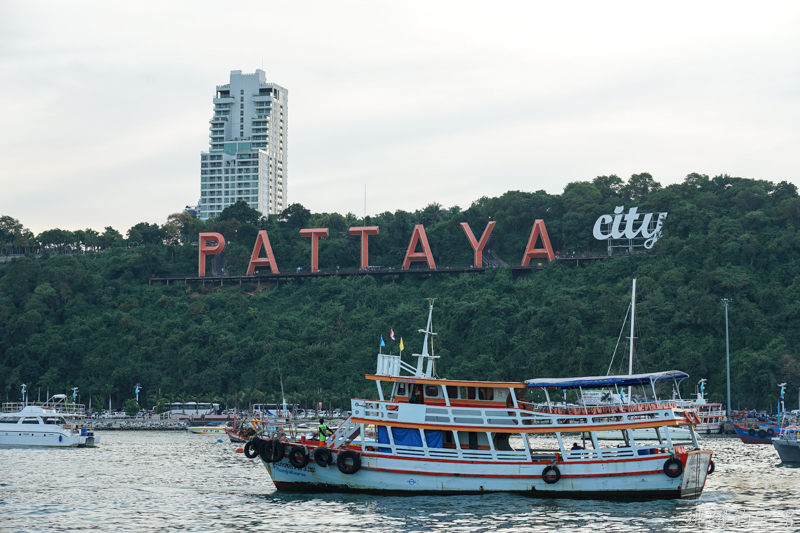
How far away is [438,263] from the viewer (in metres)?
152

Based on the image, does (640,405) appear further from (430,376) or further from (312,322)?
(312,322)

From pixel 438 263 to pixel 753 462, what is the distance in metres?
91.3

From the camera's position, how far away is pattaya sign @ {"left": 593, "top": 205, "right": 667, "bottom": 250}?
134750 millimetres

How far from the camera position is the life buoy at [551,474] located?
4119 centimetres

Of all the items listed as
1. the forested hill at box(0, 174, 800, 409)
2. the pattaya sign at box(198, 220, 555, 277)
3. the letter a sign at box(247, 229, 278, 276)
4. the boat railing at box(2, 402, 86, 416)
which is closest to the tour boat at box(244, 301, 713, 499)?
the boat railing at box(2, 402, 86, 416)

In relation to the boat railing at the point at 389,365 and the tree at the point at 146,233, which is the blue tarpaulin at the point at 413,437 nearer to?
the boat railing at the point at 389,365

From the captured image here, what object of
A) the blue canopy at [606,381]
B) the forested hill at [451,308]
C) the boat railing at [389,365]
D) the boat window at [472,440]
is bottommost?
the boat window at [472,440]

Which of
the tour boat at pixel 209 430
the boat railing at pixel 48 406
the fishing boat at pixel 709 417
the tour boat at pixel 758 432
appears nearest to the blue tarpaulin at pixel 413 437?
the boat railing at pixel 48 406

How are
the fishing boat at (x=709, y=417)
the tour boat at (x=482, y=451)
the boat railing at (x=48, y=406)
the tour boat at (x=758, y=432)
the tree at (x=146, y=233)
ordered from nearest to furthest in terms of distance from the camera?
1. the tour boat at (x=482, y=451)
2. the tour boat at (x=758, y=432)
3. the boat railing at (x=48, y=406)
4. the fishing boat at (x=709, y=417)
5. the tree at (x=146, y=233)

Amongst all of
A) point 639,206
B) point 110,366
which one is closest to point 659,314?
point 639,206

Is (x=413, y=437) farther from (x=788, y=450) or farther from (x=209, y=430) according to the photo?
(x=209, y=430)

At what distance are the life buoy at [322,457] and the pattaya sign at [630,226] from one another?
99.6 metres

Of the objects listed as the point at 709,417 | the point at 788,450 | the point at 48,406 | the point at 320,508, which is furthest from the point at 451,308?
the point at 320,508

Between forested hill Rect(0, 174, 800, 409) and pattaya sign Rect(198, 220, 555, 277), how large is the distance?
10.1ft
